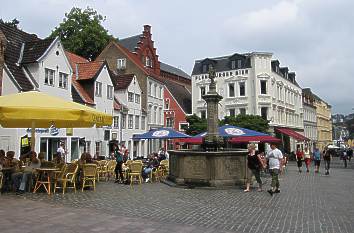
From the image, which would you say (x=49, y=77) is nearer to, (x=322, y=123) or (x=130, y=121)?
(x=130, y=121)

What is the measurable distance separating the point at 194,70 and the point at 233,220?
49.0 meters

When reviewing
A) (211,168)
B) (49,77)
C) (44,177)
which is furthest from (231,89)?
(44,177)

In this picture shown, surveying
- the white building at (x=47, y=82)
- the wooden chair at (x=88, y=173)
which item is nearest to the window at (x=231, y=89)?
the white building at (x=47, y=82)

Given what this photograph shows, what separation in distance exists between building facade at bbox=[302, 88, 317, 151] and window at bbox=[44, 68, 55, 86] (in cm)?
5579

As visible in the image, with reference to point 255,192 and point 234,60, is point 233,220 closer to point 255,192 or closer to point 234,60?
point 255,192

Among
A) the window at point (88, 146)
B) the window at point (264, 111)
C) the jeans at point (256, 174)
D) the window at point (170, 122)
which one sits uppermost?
the window at point (264, 111)

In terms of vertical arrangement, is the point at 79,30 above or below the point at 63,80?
above

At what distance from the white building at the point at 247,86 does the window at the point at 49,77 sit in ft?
94.3

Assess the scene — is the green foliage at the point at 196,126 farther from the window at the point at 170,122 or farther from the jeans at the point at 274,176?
the jeans at the point at 274,176

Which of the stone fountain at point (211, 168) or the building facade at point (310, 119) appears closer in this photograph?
the stone fountain at point (211, 168)

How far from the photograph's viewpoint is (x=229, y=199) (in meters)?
12.9

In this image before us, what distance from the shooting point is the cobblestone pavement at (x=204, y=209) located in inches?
341

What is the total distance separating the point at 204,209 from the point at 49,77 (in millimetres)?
20536

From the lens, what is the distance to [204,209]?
10.9 meters
